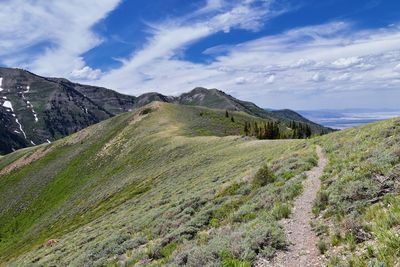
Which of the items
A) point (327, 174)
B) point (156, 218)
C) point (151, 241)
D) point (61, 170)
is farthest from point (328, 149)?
point (61, 170)

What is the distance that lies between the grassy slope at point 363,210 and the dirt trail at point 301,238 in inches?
18.0

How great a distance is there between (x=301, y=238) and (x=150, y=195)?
3124 cm

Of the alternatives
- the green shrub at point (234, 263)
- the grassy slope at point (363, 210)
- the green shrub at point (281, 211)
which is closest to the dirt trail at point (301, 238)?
the green shrub at point (281, 211)

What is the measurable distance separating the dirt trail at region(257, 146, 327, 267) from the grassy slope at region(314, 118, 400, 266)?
0.46 m

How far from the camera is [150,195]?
4225 cm

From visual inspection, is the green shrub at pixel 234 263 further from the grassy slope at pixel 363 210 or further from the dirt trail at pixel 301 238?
the grassy slope at pixel 363 210

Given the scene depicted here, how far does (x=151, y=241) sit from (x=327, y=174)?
10267mm

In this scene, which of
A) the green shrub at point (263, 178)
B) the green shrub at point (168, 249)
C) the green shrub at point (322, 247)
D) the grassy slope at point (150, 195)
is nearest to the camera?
the green shrub at point (322, 247)

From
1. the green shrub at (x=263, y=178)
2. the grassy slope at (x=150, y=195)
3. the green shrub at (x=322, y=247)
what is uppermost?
the green shrub at (x=263, y=178)

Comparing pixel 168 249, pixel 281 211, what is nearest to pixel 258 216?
pixel 281 211

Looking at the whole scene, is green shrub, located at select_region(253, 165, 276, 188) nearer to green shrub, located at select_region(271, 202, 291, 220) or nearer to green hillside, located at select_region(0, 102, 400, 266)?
green hillside, located at select_region(0, 102, 400, 266)

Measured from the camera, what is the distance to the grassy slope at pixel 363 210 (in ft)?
31.0

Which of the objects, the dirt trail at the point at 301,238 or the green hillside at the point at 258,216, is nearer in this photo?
the dirt trail at the point at 301,238

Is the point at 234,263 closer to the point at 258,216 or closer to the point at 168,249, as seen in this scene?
the point at 258,216
